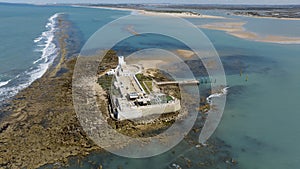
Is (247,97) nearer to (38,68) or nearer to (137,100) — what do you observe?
(137,100)

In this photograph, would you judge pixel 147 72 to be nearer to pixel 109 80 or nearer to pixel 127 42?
pixel 109 80

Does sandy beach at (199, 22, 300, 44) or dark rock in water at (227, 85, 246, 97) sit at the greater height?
sandy beach at (199, 22, 300, 44)

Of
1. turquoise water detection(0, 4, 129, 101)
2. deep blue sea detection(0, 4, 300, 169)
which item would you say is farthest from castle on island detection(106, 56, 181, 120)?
turquoise water detection(0, 4, 129, 101)

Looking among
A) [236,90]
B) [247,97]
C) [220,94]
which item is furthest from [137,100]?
[236,90]

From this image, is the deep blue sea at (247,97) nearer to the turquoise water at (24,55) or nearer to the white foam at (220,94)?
the turquoise water at (24,55)

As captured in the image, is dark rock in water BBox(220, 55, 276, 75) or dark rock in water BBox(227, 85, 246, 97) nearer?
dark rock in water BBox(227, 85, 246, 97)

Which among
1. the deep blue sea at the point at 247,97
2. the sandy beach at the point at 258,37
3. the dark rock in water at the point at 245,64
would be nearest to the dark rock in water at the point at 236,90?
the deep blue sea at the point at 247,97

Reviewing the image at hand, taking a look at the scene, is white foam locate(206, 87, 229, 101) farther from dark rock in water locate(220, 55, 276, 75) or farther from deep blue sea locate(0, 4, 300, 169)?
dark rock in water locate(220, 55, 276, 75)
